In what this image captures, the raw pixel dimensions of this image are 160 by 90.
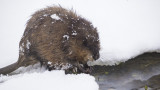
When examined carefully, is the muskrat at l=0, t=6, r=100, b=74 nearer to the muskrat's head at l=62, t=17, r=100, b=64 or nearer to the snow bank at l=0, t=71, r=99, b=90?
the muskrat's head at l=62, t=17, r=100, b=64

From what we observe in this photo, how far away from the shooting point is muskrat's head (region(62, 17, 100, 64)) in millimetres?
3533

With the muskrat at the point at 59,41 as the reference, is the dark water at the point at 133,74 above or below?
below

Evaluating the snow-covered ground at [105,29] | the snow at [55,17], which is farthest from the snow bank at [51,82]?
the snow at [55,17]

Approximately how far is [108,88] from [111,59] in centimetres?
67

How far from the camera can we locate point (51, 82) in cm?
338

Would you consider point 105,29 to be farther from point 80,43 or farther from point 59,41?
point 59,41

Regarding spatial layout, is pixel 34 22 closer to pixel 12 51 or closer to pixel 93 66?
pixel 12 51

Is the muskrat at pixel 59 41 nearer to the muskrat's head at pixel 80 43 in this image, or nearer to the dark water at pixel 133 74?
the muskrat's head at pixel 80 43

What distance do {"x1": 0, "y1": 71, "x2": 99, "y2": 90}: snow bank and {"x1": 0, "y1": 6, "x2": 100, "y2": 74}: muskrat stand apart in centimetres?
22

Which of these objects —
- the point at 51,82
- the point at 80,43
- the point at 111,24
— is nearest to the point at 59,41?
the point at 80,43

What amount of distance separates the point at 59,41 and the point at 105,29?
5.14 feet

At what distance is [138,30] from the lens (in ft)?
16.2

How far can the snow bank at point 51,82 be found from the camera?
3255 millimetres

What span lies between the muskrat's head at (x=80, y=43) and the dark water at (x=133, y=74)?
19.1 inches
